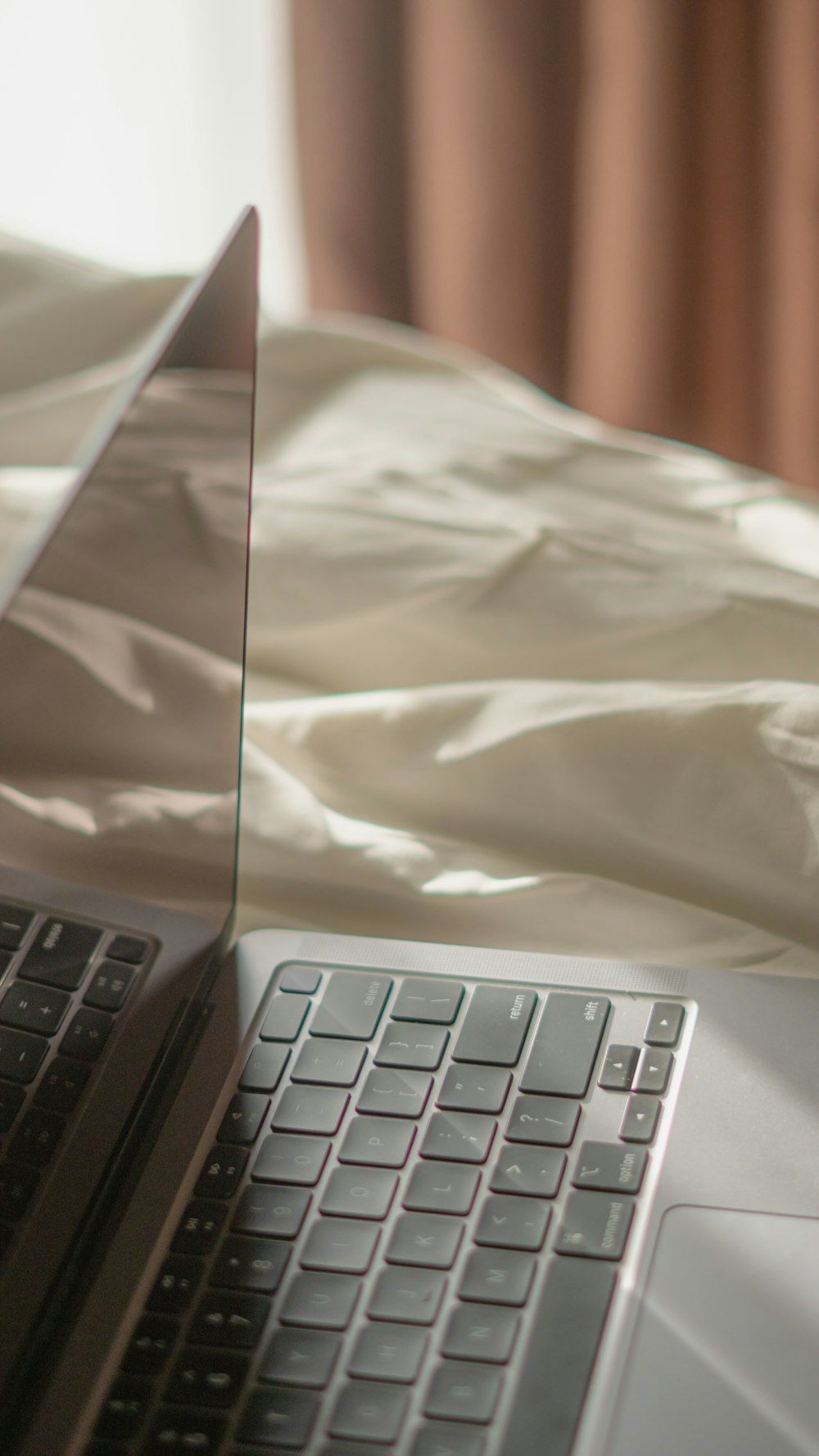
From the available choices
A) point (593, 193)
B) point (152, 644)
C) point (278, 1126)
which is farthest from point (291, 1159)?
point (593, 193)

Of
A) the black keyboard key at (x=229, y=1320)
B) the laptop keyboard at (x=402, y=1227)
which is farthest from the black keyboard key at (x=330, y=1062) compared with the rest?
the black keyboard key at (x=229, y=1320)

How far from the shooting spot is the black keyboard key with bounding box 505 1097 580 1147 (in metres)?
0.55

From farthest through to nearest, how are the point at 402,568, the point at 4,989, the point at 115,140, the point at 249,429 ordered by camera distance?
the point at 115,140
the point at 402,568
the point at 249,429
the point at 4,989

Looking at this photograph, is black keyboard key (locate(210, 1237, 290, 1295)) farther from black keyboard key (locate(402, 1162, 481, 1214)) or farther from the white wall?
the white wall

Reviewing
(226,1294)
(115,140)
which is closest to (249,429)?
(226,1294)

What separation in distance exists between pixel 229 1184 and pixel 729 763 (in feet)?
1.12

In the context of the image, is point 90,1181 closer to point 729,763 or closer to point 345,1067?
point 345,1067

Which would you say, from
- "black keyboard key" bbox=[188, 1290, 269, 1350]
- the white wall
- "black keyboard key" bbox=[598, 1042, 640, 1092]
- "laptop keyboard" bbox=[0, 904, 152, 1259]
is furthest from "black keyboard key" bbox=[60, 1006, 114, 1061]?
the white wall

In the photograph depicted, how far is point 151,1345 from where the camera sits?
498 mm

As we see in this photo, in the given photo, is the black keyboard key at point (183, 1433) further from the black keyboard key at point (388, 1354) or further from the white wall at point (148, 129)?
the white wall at point (148, 129)

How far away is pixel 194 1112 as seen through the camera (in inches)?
22.9

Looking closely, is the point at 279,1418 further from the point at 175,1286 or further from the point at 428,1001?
the point at 428,1001

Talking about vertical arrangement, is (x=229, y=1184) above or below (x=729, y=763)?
below

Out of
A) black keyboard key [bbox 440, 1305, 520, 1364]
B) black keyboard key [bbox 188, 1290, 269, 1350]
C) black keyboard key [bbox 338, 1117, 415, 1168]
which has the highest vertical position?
black keyboard key [bbox 338, 1117, 415, 1168]
